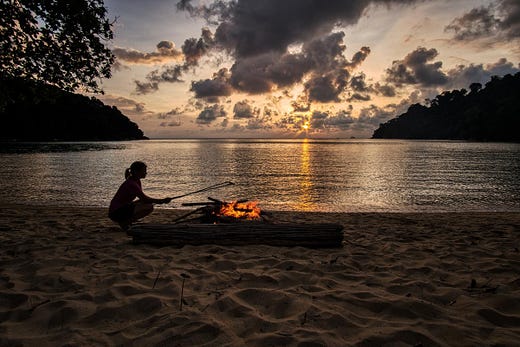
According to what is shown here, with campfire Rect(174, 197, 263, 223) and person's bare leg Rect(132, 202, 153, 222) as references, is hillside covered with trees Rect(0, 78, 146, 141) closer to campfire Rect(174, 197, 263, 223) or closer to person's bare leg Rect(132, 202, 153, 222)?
person's bare leg Rect(132, 202, 153, 222)

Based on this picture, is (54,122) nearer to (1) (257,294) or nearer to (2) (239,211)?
(2) (239,211)

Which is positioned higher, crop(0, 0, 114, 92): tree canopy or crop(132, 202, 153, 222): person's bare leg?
crop(0, 0, 114, 92): tree canopy

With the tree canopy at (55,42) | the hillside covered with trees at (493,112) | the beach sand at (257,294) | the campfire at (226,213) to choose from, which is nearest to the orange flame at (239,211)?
the campfire at (226,213)

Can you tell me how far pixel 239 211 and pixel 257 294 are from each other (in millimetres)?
5146

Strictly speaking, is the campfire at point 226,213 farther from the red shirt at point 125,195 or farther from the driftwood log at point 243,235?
the red shirt at point 125,195

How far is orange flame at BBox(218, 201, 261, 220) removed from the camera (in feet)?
31.9

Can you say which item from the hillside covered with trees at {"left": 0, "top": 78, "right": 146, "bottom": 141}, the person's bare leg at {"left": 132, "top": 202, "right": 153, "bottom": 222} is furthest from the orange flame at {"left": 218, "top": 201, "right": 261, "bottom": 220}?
the hillside covered with trees at {"left": 0, "top": 78, "right": 146, "bottom": 141}

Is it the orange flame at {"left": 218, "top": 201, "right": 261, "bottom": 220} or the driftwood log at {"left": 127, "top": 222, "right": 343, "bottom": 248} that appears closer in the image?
the driftwood log at {"left": 127, "top": 222, "right": 343, "bottom": 248}

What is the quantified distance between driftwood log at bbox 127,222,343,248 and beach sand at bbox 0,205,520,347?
10.0 inches

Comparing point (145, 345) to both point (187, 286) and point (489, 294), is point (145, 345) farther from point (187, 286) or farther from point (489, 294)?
point (489, 294)

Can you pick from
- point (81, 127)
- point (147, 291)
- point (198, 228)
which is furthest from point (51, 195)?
point (81, 127)

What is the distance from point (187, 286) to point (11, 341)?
238cm

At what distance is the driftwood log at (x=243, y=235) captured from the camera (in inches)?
306

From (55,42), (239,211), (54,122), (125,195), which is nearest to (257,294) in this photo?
(239,211)
